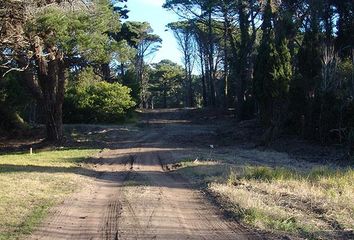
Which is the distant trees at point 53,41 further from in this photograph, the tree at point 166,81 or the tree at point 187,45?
the tree at point 166,81

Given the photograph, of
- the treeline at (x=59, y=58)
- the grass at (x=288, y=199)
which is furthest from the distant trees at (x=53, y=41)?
the grass at (x=288, y=199)

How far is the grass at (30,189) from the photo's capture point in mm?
8406

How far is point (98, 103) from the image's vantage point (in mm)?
41906

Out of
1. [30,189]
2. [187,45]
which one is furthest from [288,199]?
[187,45]

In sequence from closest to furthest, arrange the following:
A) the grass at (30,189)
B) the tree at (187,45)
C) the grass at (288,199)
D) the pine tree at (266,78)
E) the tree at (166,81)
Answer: the grass at (288,199), the grass at (30,189), the pine tree at (266,78), the tree at (187,45), the tree at (166,81)

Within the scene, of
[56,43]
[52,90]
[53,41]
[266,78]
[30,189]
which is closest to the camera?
[30,189]

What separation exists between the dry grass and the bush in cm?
2612

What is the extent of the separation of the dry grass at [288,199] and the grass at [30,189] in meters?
3.61

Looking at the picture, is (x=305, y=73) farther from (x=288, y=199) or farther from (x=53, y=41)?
(x=288, y=199)

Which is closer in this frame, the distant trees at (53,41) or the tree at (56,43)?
the distant trees at (53,41)

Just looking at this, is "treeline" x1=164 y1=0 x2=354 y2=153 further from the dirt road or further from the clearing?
the dirt road

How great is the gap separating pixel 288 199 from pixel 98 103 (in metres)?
33.2

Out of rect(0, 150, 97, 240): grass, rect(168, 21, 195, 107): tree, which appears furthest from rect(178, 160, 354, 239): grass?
rect(168, 21, 195, 107): tree

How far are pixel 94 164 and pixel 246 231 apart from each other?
43.6ft
